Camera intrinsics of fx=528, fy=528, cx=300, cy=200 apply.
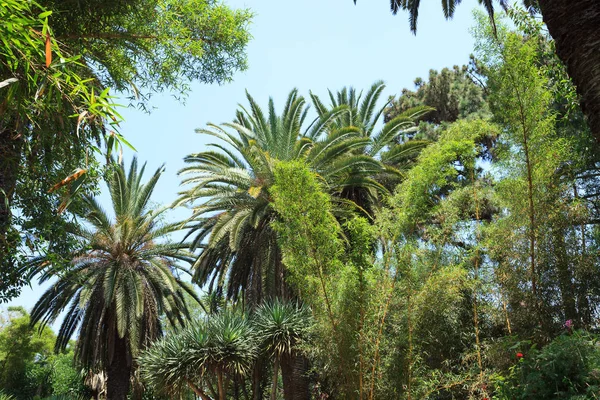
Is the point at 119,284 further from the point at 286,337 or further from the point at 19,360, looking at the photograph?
the point at 19,360

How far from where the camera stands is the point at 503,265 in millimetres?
9000

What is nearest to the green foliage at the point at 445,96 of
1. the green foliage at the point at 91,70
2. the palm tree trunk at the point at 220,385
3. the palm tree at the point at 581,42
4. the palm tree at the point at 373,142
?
the palm tree at the point at 373,142

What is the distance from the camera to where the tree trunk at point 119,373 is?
16734mm

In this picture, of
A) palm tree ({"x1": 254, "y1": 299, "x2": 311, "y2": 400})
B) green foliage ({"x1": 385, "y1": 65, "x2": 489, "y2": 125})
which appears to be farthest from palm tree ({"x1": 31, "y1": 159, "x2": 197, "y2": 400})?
green foliage ({"x1": 385, "y1": 65, "x2": 489, "y2": 125})

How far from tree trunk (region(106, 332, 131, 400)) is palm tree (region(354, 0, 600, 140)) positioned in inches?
618

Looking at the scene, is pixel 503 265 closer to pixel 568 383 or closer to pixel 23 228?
pixel 568 383

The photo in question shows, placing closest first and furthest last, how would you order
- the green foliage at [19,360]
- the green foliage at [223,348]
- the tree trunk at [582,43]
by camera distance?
the tree trunk at [582,43] < the green foliage at [223,348] < the green foliage at [19,360]

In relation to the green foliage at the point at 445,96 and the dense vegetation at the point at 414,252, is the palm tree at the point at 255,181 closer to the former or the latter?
the dense vegetation at the point at 414,252

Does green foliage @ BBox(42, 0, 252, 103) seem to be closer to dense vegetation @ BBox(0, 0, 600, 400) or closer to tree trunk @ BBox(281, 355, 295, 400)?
dense vegetation @ BBox(0, 0, 600, 400)

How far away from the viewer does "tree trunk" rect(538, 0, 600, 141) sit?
166 inches

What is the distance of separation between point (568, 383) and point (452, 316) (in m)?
2.94

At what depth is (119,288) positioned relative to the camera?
16.6 meters

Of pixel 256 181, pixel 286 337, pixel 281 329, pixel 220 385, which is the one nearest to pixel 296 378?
pixel 286 337

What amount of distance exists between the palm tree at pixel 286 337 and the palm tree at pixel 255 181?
2265mm
